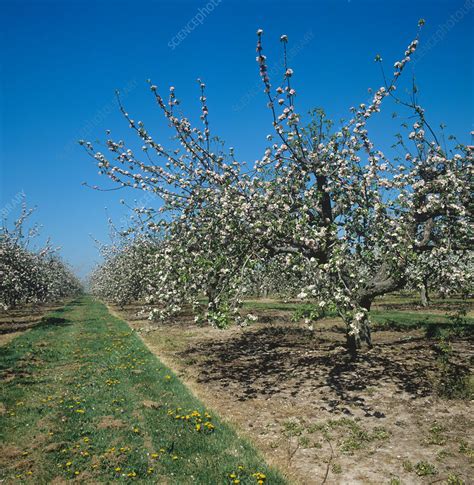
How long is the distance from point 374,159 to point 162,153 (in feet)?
22.8

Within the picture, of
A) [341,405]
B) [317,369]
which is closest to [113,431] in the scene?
[341,405]

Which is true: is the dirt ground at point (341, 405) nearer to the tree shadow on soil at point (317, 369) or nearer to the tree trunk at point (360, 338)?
the tree shadow on soil at point (317, 369)

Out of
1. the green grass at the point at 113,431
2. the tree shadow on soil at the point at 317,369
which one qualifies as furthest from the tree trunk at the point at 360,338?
the green grass at the point at 113,431

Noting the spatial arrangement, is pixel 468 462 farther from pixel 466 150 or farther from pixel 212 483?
pixel 466 150

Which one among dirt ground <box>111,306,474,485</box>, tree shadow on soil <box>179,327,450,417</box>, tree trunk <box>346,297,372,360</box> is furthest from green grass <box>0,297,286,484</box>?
tree trunk <box>346,297,372,360</box>

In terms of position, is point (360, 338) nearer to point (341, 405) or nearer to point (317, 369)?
point (317, 369)

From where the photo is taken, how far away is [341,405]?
9688mm

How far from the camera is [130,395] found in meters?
10.9

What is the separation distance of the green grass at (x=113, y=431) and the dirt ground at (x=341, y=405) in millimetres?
810

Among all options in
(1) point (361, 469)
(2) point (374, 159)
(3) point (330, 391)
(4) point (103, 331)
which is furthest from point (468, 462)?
(4) point (103, 331)

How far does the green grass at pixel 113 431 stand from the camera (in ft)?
21.6

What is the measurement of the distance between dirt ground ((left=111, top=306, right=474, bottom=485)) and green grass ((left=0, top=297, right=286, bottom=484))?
81 centimetres

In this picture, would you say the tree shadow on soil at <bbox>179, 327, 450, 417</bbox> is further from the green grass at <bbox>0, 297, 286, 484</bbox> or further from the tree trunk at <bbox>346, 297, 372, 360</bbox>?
the green grass at <bbox>0, 297, 286, 484</bbox>

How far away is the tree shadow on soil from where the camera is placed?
417 inches
